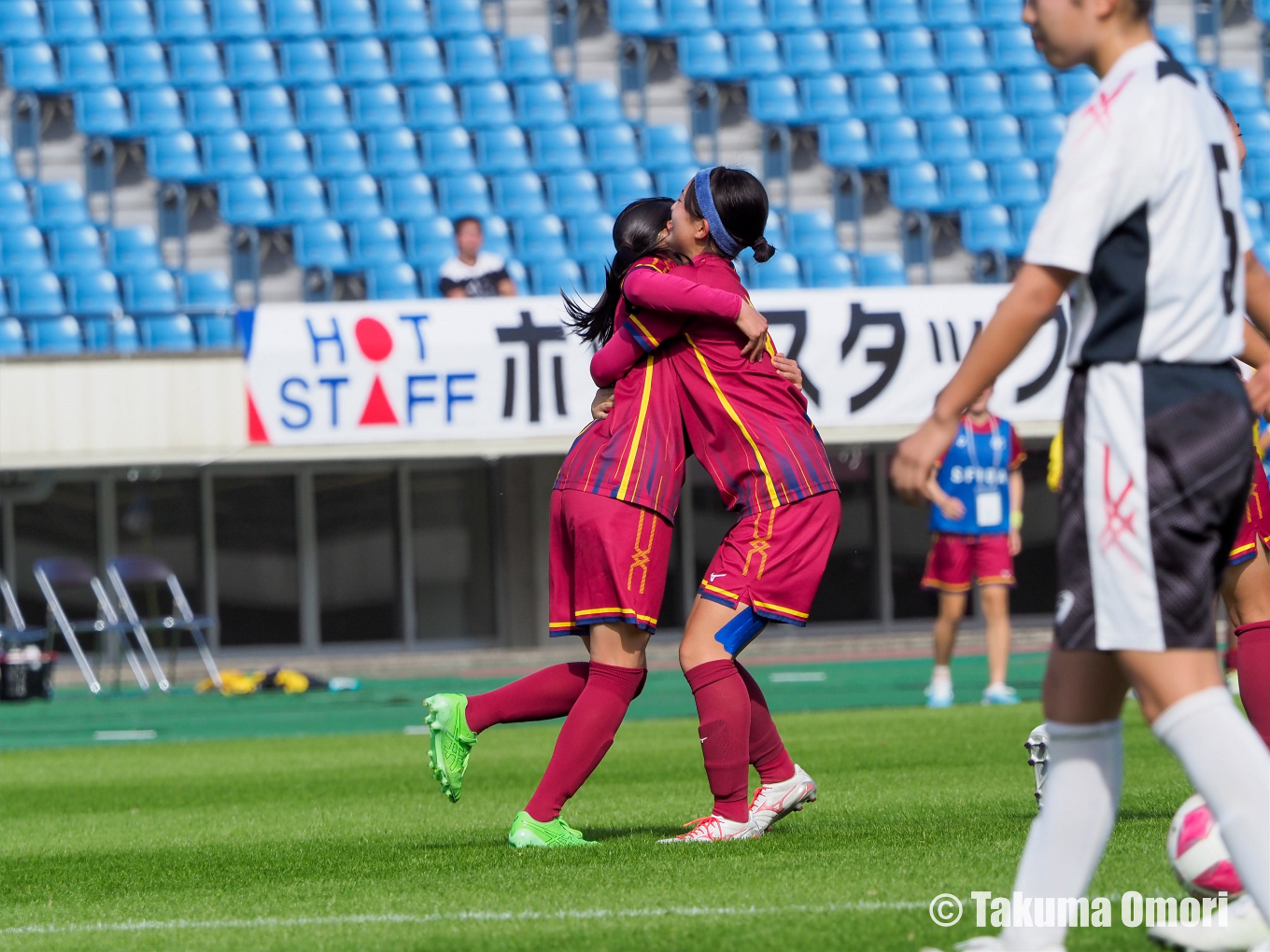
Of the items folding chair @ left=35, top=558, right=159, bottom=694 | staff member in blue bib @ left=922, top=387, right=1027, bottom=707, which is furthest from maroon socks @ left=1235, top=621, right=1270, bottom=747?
folding chair @ left=35, top=558, right=159, bottom=694

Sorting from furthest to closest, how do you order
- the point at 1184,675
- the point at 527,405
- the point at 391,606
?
the point at 391,606, the point at 527,405, the point at 1184,675

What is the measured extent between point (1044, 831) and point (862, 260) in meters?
18.2

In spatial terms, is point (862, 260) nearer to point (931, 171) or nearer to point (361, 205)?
point (931, 171)

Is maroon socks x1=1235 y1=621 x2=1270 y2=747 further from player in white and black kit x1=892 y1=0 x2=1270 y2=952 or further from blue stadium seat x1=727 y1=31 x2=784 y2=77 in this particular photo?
blue stadium seat x1=727 y1=31 x2=784 y2=77

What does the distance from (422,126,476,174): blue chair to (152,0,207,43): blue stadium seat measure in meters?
3.16

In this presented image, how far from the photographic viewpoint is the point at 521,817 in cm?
505

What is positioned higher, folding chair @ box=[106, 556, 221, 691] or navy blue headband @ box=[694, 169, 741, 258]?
navy blue headband @ box=[694, 169, 741, 258]

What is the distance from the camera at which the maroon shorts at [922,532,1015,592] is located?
11.4 m

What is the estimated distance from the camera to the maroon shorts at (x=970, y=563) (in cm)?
1135

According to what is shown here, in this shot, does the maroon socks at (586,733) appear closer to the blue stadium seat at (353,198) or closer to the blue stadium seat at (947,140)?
the blue stadium seat at (353,198)

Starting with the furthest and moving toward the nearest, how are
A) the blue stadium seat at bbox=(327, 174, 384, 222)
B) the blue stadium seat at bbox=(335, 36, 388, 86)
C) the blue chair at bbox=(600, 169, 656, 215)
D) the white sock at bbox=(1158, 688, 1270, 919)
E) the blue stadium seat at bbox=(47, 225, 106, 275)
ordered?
1. the blue stadium seat at bbox=(335, 36, 388, 86)
2. the blue chair at bbox=(600, 169, 656, 215)
3. the blue stadium seat at bbox=(327, 174, 384, 222)
4. the blue stadium seat at bbox=(47, 225, 106, 275)
5. the white sock at bbox=(1158, 688, 1270, 919)

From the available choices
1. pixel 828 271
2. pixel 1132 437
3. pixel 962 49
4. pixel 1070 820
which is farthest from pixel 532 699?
pixel 962 49

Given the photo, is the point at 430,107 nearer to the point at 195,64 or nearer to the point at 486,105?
the point at 486,105

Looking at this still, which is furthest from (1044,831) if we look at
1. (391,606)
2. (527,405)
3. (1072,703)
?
(391,606)
